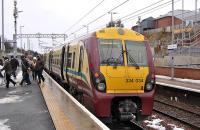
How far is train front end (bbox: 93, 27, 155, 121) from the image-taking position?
10812 mm

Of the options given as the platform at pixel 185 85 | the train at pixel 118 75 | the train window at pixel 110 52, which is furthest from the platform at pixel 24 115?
the platform at pixel 185 85

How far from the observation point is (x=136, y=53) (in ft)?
37.9

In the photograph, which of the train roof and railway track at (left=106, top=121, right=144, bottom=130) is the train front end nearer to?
the train roof

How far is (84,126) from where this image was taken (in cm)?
847

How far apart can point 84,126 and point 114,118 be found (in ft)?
9.51

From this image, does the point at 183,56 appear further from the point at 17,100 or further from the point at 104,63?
the point at 104,63

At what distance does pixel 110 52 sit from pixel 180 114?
17.3 feet

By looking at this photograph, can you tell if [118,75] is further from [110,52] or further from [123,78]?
[110,52]

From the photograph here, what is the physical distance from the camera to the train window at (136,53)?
11.4 meters

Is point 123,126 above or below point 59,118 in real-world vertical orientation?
below

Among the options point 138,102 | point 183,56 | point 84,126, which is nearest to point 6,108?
point 138,102

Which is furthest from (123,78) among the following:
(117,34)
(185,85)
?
(185,85)

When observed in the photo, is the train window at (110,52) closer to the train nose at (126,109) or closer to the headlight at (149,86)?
the headlight at (149,86)

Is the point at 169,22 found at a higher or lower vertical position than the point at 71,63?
higher
